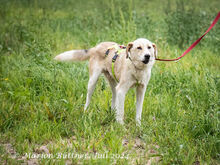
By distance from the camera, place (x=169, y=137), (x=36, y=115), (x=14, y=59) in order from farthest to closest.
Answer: (x=14, y=59) < (x=36, y=115) < (x=169, y=137)

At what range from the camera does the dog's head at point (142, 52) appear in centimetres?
354

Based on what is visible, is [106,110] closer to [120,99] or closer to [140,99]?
[120,99]

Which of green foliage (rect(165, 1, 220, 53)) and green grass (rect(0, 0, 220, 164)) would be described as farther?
green foliage (rect(165, 1, 220, 53))

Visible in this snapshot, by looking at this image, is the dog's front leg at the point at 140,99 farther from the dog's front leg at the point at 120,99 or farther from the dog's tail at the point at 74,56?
the dog's tail at the point at 74,56

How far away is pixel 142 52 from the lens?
142 inches

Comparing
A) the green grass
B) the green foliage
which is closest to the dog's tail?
the green grass

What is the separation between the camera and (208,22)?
7594 millimetres

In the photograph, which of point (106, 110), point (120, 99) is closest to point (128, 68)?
point (120, 99)

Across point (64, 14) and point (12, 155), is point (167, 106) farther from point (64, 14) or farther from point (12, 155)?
point (64, 14)

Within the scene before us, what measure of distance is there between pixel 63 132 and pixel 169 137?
157 cm

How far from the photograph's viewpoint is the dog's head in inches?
140

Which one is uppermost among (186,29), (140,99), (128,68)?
(186,29)

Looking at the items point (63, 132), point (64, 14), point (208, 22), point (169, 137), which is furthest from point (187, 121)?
point (64, 14)

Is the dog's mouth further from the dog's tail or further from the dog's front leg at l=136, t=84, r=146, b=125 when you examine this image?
the dog's tail
